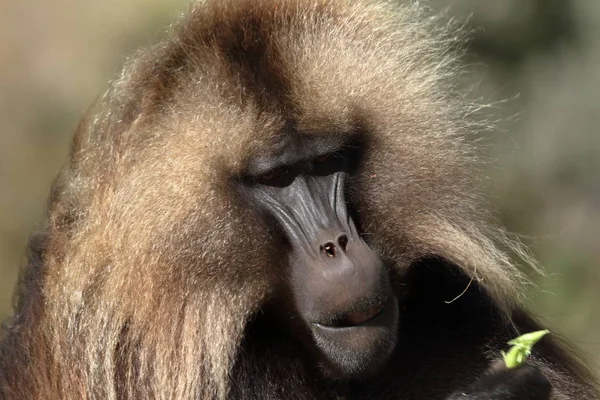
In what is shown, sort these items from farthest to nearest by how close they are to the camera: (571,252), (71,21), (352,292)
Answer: (71,21)
(571,252)
(352,292)

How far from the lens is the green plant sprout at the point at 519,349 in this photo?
3.16 metres

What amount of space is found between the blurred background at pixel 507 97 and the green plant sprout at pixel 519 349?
14.7 feet

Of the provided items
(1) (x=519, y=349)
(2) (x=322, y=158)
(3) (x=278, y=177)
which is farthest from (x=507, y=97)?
(3) (x=278, y=177)

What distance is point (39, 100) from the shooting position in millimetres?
8562

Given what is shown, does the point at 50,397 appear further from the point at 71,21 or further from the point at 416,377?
the point at 71,21

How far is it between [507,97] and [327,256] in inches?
216

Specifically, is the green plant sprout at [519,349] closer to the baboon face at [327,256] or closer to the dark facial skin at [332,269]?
the dark facial skin at [332,269]

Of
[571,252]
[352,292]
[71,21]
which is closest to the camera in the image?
[352,292]

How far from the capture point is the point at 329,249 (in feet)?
9.32

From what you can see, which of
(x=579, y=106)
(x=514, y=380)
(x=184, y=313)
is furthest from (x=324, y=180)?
(x=579, y=106)

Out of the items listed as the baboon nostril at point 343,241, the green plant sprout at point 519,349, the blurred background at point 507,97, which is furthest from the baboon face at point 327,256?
the blurred background at point 507,97

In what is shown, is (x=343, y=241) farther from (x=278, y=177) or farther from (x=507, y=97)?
(x=507, y=97)

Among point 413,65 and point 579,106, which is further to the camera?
point 579,106

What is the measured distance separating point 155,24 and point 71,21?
1114mm
